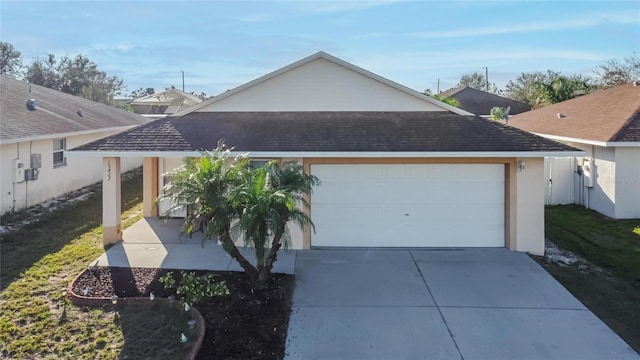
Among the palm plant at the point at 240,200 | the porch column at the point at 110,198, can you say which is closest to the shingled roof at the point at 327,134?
the porch column at the point at 110,198

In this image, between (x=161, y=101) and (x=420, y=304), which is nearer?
(x=420, y=304)

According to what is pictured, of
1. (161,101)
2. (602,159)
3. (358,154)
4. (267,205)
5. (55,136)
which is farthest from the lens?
(161,101)

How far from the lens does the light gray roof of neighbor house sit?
1355 cm

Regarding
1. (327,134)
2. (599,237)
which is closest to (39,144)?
(327,134)

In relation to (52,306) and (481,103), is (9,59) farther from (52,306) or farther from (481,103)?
(52,306)

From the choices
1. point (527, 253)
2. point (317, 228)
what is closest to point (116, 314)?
point (317, 228)

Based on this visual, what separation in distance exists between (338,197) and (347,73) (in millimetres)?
3964

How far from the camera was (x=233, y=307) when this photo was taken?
711 cm

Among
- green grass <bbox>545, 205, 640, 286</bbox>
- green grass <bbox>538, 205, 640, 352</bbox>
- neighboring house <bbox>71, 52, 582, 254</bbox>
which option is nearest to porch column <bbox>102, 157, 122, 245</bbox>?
neighboring house <bbox>71, 52, 582, 254</bbox>

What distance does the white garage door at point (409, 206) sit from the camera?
10.6 meters

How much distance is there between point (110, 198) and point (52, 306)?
12.4ft

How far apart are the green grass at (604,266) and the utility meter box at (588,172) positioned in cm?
103

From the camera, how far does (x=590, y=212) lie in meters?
14.6

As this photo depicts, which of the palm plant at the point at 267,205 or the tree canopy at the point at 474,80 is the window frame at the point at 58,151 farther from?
the tree canopy at the point at 474,80
